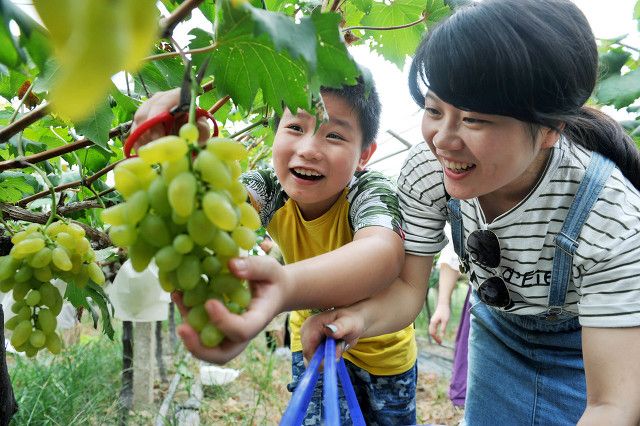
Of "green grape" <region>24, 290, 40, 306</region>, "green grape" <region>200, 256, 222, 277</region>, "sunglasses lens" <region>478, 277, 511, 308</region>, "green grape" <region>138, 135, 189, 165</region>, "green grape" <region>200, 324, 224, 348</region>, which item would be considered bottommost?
"sunglasses lens" <region>478, 277, 511, 308</region>

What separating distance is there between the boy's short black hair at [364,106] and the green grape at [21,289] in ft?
2.51

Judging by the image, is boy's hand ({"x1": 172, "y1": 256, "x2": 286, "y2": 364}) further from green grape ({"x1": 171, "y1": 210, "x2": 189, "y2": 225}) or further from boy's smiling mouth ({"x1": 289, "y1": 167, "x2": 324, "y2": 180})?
boy's smiling mouth ({"x1": 289, "y1": 167, "x2": 324, "y2": 180})

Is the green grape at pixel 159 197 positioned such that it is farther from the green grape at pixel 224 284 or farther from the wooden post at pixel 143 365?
the wooden post at pixel 143 365

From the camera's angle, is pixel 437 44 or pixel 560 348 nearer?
pixel 437 44

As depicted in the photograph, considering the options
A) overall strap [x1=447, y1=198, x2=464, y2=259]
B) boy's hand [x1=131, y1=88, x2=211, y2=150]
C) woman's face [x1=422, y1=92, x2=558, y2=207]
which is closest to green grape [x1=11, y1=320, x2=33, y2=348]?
boy's hand [x1=131, y1=88, x2=211, y2=150]

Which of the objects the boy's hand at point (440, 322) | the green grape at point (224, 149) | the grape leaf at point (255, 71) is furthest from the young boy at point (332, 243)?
the boy's hand at point (440, 322)

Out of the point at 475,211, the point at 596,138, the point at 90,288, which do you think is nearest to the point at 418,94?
the point at 475,211

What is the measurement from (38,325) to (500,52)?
90 cm

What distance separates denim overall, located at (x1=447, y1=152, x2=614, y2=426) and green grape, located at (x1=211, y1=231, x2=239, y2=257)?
848 mm

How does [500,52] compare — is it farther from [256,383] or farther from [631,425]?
[256,383]

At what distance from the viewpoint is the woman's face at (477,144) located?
1.00 metres

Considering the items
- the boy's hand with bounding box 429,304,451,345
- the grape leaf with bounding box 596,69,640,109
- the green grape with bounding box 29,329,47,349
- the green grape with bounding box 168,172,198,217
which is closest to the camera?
the green grape with bounding box 168,172,198,217

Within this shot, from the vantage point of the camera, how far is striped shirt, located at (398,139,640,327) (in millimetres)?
1065

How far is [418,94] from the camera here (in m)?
1.20
